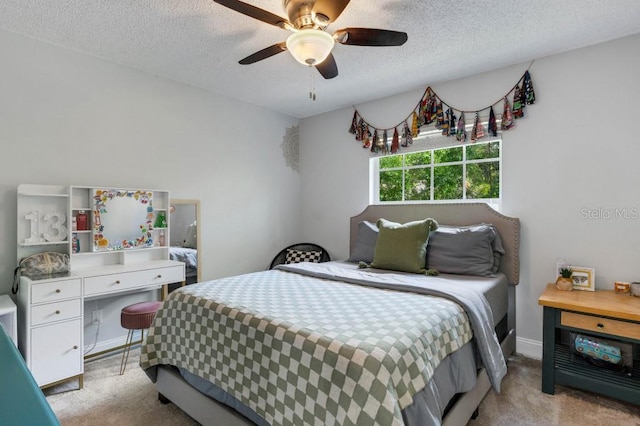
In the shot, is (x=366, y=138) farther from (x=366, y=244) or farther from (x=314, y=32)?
(x=314, y=32)

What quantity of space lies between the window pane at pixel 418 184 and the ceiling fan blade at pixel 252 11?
225 centimetres

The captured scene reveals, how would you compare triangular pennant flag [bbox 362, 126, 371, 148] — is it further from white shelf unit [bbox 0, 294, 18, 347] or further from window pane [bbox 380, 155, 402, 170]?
white shelf unit [bbox 0, 294, 18, 347]

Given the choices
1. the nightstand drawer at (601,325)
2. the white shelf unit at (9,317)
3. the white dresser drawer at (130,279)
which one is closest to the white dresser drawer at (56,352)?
the white shelf unit at (9,317)

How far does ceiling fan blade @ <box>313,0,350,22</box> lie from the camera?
1.61 meters

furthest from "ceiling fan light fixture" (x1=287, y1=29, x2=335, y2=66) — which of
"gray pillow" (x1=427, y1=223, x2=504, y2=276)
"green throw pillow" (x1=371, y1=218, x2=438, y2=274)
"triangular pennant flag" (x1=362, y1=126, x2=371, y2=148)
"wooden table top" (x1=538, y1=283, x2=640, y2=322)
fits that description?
"wooden table top" (x1=538, y1=283, x2=640, y2=322)

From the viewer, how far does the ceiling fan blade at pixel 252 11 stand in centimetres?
155

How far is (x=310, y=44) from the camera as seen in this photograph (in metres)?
1.78

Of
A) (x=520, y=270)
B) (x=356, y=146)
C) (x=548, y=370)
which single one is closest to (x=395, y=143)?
(x=356, y=146)

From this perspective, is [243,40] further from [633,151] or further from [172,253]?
[633,151]

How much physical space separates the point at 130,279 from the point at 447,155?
3.10m

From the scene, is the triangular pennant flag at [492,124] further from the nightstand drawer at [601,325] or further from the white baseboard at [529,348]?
the white baseboard at [529,348]

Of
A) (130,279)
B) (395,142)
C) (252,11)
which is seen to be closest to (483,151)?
(395,142)

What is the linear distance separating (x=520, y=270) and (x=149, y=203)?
3328 mm

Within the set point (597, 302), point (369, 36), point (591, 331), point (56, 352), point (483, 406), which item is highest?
point (369, 36)
